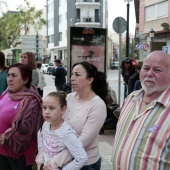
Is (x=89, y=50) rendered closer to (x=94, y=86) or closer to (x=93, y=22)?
(x=94, y=86)

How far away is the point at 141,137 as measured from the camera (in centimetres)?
273

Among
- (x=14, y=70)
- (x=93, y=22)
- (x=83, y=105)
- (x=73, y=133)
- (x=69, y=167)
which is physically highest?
(x=93, y=22)

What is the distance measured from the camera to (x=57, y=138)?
3.12 meters

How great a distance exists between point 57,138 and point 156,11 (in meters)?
29.4

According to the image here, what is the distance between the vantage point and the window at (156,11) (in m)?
29.6

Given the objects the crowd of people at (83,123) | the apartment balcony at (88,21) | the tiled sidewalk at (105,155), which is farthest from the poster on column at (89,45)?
the apartment balcony at (88,21)

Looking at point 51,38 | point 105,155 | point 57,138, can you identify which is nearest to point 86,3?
point 51,38

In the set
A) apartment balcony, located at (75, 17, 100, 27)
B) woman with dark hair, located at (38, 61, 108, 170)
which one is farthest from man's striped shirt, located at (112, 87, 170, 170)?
apartment balcony, located at (75, 17, 100, 27)

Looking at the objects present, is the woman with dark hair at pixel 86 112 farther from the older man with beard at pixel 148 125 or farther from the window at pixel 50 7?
the window at pixel 50 7

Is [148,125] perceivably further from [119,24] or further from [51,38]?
[51,38]

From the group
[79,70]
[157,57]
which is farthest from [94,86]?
[157,57]

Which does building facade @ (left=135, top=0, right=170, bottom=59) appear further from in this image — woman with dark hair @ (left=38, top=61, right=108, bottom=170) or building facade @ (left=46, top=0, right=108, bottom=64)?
woman with dark hair @ (left=38, top=61, right=108, bottom=170)

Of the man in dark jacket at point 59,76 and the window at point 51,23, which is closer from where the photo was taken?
the man in dark jacket at point 59,76

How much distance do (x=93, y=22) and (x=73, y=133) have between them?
55247 millimetres
